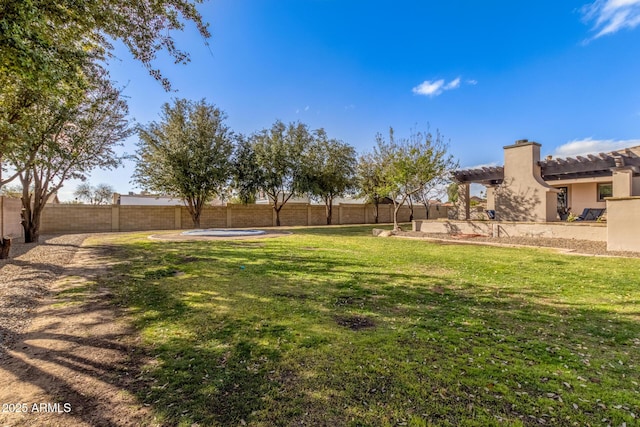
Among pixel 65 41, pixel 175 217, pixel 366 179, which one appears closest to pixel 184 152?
pixel 175 217

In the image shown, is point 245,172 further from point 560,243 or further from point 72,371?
point 72,371

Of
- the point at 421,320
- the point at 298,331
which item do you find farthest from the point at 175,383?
the point at 421,320

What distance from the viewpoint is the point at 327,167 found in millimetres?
24891

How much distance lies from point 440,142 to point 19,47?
1558 centimetres

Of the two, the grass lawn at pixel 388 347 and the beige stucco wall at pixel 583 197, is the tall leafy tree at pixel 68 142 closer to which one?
the grass lawn at pixel 388 347

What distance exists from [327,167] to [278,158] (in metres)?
4.41

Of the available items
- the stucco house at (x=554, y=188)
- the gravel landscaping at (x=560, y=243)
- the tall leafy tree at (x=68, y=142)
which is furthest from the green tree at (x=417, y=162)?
the tall leafy tree at (x=68, y=142)

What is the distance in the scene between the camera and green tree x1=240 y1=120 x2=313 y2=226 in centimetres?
2270

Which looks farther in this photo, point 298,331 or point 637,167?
point 637,167

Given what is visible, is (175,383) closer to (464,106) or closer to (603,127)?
(464,106)

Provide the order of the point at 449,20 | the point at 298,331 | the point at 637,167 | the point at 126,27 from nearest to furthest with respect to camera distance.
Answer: the point at 298,331
the point at 126,27
the point at 637,167
the point at 449,20

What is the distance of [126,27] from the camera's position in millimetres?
5605

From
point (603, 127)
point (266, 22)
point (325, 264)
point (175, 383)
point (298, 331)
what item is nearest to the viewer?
point (175, 383)

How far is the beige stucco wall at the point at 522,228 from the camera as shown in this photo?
10.4 m
